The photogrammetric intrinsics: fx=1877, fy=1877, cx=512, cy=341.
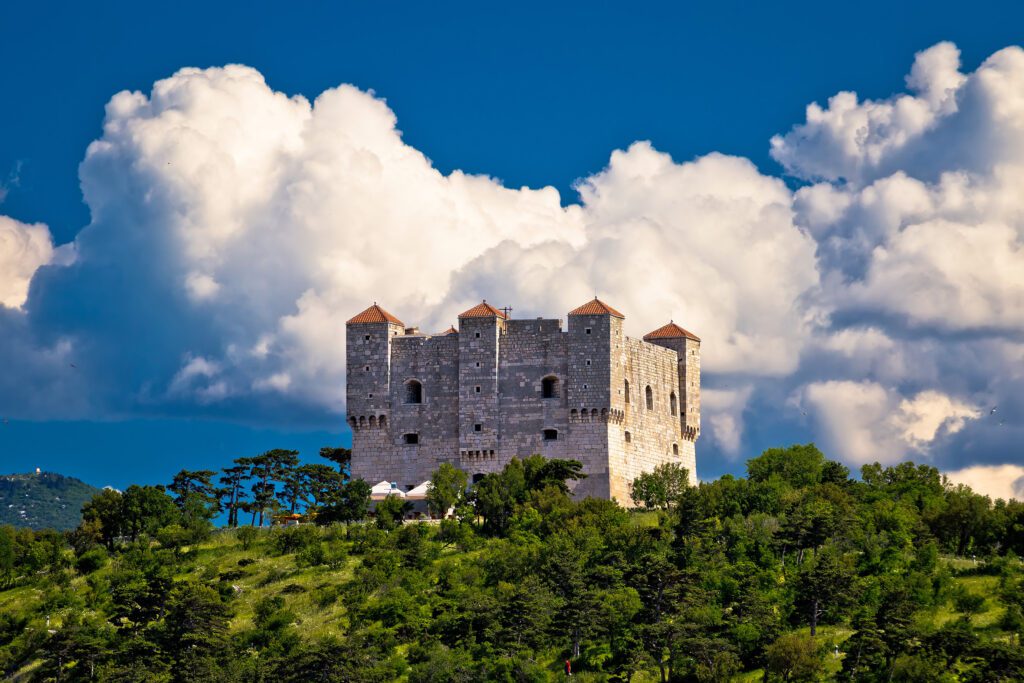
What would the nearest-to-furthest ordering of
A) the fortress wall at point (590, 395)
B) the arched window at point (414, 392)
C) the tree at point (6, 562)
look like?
the tree at point (6, 562) → the fortress wall at point (590, 395) → the arched window at point (414, 392)

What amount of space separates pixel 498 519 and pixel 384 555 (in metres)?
7.95

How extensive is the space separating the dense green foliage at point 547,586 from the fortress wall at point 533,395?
260cm

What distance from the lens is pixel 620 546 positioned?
98.6m

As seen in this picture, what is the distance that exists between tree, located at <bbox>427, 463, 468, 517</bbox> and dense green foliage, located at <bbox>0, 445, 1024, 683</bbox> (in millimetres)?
191

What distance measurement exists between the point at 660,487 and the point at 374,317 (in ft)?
67.2

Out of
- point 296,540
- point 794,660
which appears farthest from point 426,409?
point 794,660

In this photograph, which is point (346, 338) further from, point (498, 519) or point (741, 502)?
point (741, 502)

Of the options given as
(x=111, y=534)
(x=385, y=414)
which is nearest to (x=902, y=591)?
(x=385, y=414)

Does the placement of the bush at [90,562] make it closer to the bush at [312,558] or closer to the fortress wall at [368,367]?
the bush at [312,558]

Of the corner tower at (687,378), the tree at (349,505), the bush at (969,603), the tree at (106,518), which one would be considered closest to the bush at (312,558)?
the tree at (349,505)

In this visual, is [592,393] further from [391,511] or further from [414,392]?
[391,511]

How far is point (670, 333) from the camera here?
12075 centimetres

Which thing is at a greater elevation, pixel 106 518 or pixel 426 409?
pixel 426 409

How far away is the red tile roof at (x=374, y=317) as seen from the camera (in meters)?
115
